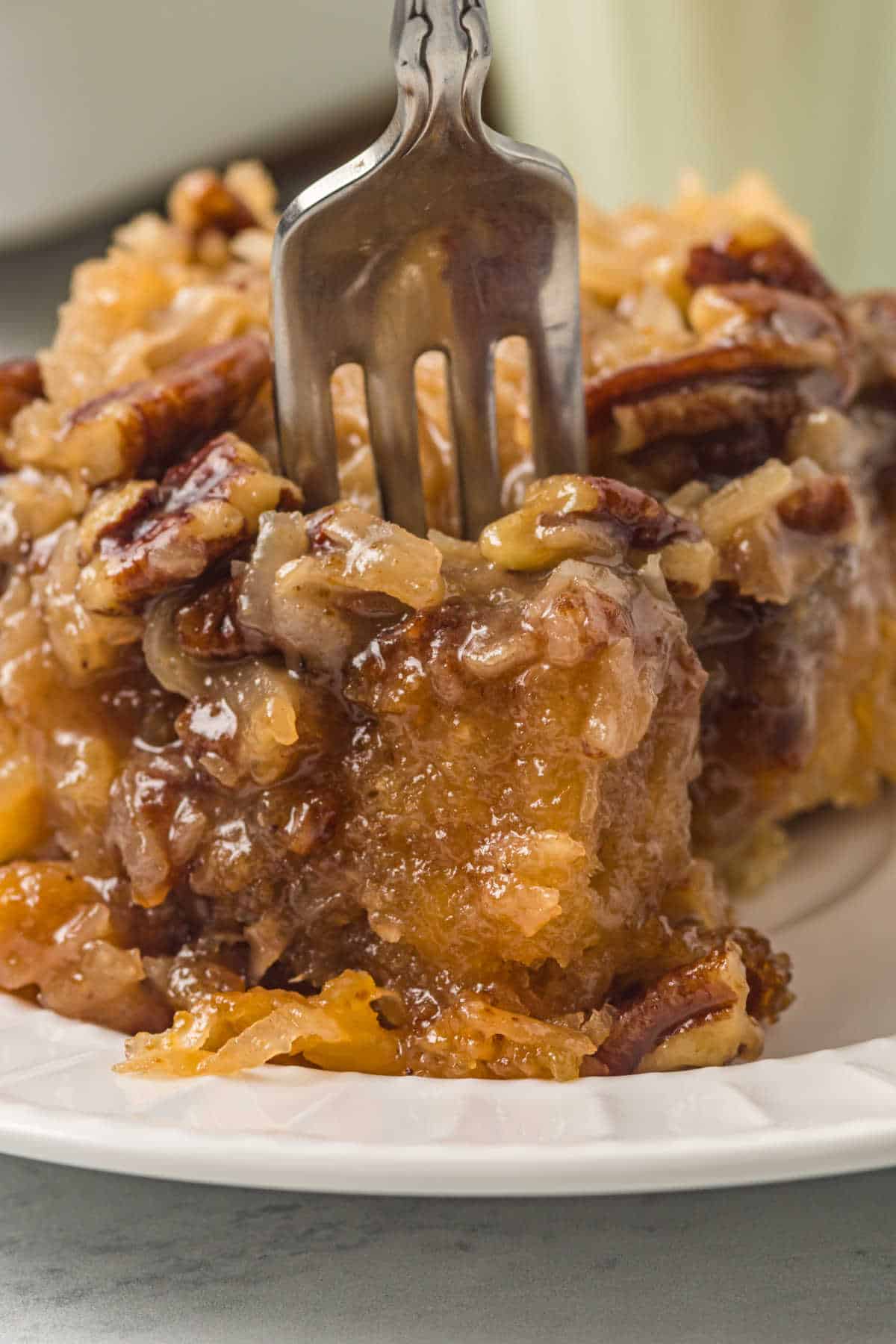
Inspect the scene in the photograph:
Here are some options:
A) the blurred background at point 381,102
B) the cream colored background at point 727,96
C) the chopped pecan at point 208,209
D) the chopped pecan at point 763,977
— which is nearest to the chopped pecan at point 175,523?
the chopped pecan at point 763,977

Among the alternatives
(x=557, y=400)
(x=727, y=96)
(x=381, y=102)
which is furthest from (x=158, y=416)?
(x=727, y=96)

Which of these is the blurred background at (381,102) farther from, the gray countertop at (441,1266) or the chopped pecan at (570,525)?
the gray countertop at (441,1266)

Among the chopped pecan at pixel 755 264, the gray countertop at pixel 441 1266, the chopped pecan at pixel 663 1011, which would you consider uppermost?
the chopped pecan at pixel 755 264

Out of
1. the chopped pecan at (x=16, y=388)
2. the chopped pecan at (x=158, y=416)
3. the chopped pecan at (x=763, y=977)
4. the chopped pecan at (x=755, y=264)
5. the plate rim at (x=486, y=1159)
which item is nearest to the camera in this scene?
the plate rim at (x=486, y=1159)

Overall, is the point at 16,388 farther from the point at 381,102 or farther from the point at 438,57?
the point at 381,102

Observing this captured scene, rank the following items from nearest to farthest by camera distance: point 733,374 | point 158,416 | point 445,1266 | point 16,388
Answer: point 445,1266, point 158,416, point 733,374, point 16,388

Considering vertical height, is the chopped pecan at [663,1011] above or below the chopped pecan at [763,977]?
above
